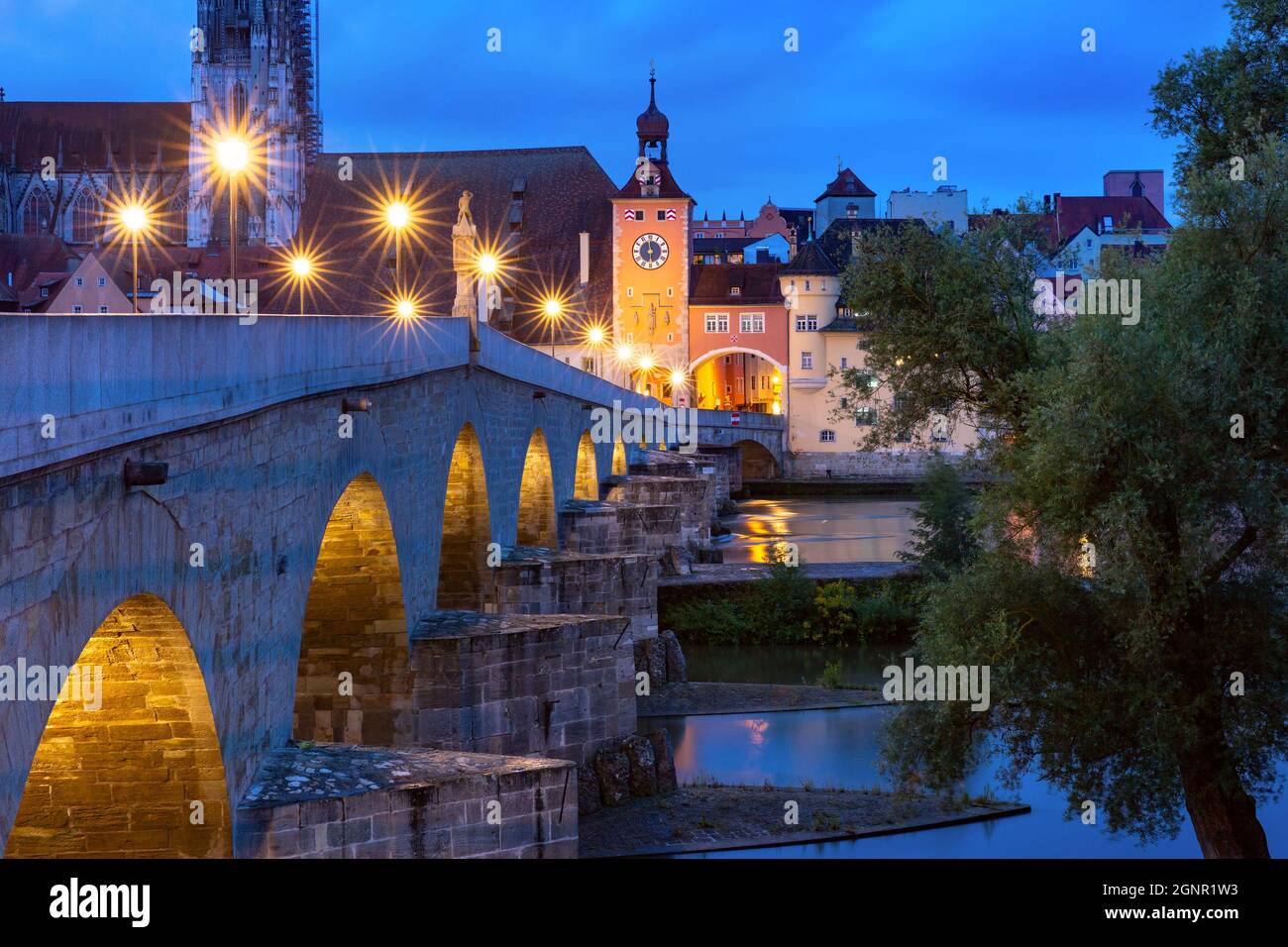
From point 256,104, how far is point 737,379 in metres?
34.2

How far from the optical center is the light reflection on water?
17.3 metres

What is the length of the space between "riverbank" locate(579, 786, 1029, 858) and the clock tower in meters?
62.6

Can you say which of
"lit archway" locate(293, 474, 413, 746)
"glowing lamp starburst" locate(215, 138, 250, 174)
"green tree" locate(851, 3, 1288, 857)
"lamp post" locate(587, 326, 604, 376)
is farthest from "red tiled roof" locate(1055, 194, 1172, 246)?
"glowing lamp starburst" locate(215, 138, 250, 174)

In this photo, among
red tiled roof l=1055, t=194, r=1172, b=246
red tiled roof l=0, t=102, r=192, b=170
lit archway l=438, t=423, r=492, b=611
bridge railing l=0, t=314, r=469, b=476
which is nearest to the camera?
bridge railing l=0, t=314, r=469, b=476

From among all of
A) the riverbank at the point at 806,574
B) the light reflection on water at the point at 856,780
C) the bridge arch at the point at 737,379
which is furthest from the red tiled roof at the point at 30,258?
the light reflection on water at the point at 856,780

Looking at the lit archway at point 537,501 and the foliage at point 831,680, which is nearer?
the foliage at point 831,680

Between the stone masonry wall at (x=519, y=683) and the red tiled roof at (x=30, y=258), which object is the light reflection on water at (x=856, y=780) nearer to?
the stone masonry wall at (x=519, y=683)

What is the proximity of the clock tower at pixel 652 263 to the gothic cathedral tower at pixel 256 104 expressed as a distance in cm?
2679

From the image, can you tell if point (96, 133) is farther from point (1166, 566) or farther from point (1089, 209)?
point (1166, 566)

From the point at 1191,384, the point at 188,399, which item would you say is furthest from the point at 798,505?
the point at 188,399

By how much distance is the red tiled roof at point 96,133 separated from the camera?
11606 cm

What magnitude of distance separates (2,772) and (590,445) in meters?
35.5

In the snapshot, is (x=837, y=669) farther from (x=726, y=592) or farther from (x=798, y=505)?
(x=798, y=505)

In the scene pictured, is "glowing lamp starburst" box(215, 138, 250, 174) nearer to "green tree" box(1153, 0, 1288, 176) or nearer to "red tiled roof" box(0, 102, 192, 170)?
"green tree" box(1153, 0, 1288, 176)
